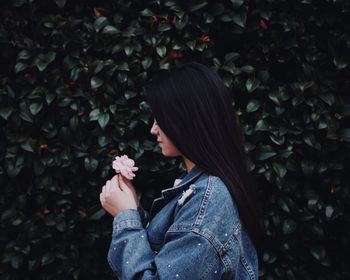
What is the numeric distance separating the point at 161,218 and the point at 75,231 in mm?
1269

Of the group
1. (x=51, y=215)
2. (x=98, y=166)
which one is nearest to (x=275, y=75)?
(x=98, y=166)

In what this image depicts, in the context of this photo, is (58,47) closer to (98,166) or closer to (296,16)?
(98,166)

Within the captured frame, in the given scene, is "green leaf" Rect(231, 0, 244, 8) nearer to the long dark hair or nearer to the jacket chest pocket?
the long dark hair

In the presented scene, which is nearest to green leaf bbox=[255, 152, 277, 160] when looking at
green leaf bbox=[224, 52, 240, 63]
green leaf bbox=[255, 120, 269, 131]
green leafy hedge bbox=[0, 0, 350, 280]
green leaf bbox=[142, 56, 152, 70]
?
green leafy hedge bbox=[0, 0, 350, 280]

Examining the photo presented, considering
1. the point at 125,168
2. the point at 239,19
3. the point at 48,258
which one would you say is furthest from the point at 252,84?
the point at 48,258

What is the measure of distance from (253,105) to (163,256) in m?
1.33

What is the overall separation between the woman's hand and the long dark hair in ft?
0.92

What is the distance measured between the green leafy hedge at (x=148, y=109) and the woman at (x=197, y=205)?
954 mm

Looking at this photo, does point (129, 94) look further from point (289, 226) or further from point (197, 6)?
point (289, 226)

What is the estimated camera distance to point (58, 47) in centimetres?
265

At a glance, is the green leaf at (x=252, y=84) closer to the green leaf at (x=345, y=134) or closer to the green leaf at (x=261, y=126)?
the green leaf at (x=261, y=126)

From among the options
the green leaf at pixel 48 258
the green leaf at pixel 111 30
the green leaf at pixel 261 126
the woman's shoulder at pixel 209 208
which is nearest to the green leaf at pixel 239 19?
the green leaf at pixel 261 126

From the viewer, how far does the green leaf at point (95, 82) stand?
2543 mm

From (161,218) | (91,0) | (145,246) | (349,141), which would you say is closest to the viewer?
(145,246)
